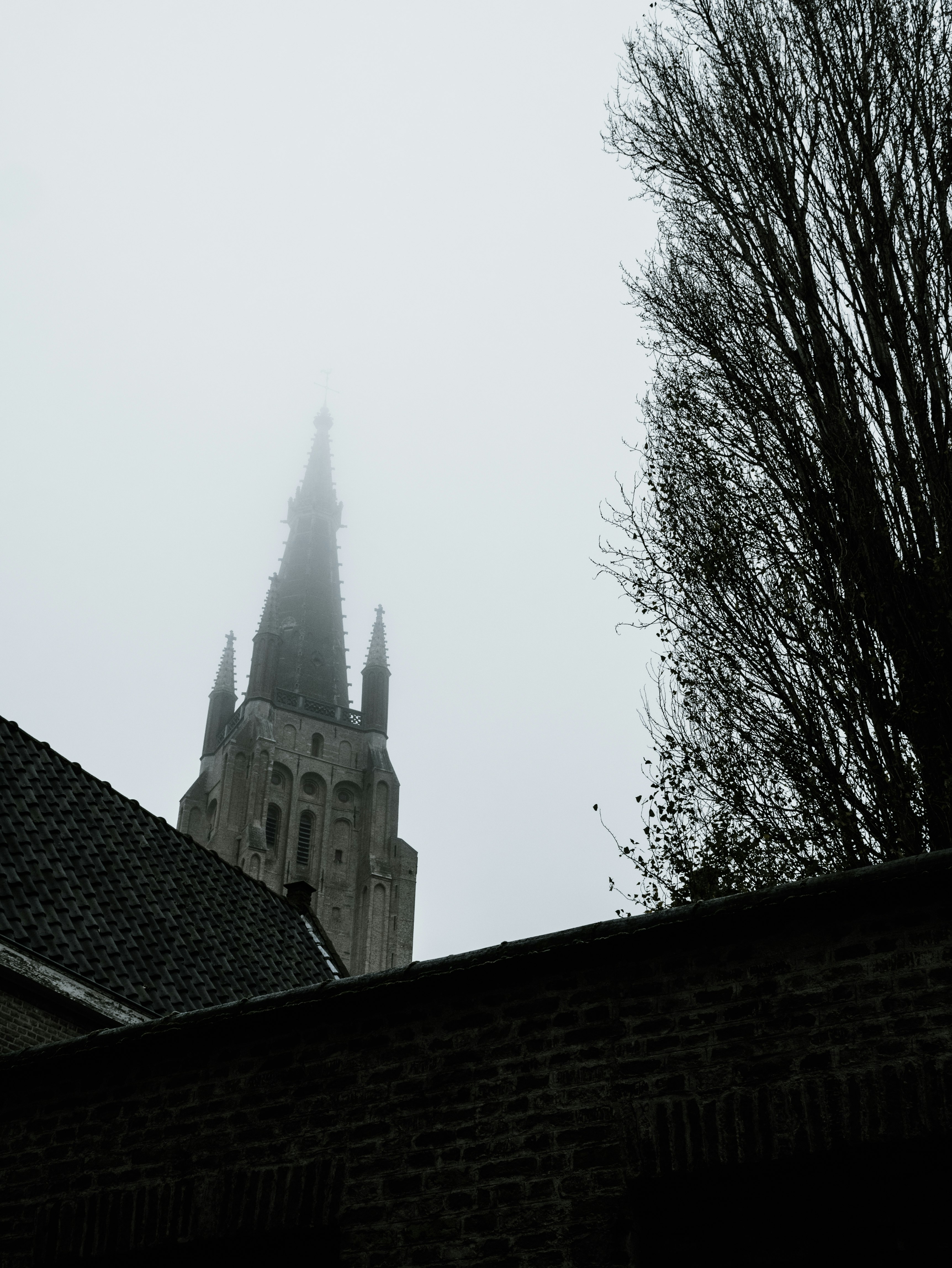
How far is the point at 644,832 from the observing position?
10891 millimetres

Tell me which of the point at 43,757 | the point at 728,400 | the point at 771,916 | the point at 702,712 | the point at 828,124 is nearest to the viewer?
the point at 771,916

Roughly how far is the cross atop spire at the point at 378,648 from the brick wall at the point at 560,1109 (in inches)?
2423

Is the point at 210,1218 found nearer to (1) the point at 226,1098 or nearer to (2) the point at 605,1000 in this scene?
(1) the point at 226,1098

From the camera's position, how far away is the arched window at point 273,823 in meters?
61.2

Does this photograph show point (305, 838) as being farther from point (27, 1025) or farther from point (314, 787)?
point (27, 1025)

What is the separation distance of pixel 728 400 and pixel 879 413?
1349mm

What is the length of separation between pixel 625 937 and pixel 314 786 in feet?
193

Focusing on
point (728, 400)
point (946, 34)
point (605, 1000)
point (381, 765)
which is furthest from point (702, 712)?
point (381, 765)

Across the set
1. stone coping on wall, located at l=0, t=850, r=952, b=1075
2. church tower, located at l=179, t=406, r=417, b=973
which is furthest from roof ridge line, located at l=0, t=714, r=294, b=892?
church tower, located at l=179, t=406, r=417, b=973

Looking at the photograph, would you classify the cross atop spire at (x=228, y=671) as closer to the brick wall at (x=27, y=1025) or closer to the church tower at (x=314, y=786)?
the church tower at (x=314, y=786)

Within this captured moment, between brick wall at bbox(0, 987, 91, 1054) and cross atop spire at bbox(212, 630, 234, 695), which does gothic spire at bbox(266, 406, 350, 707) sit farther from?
brick wall at bbox(0, 987, 91, 1054)

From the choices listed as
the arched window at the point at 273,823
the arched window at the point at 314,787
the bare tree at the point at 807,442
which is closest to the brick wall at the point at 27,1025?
the bare tree at the point at 807,442

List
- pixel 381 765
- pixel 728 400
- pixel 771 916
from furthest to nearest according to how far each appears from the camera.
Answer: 1. pixel 381 765
2. pixel 728 400
3. pixel 771 916

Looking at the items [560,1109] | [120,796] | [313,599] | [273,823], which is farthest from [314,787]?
[560,1109]
